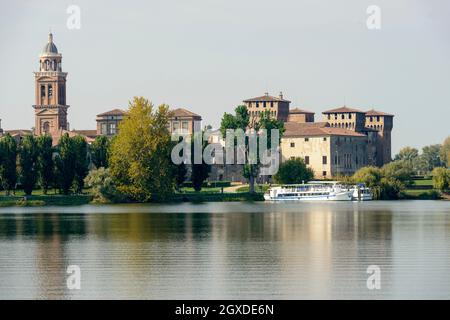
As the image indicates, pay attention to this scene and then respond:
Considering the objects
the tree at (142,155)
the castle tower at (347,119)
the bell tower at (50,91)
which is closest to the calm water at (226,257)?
the tree at (142,155)

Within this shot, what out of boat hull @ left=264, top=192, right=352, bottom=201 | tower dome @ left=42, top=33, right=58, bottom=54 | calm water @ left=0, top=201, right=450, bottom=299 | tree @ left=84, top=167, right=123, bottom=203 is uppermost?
tower dome @ left=42, top=33, right=58, bottom=54

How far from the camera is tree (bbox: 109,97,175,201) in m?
80.4

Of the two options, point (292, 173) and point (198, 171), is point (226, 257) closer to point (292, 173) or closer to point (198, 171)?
point (198, 171)

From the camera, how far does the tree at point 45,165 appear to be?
274 ft

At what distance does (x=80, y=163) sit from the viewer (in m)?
83.8

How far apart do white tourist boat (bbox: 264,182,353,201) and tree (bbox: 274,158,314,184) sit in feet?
5.22

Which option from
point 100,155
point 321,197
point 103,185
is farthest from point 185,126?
point 103,185

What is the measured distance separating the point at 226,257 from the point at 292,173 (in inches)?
2654

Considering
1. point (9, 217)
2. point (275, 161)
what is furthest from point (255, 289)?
point (275, 161)

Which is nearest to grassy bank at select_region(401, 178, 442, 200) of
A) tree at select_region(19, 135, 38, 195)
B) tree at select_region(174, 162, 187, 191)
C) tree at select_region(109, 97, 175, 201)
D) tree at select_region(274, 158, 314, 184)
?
tree at select_region(274, 158, 314, 184)

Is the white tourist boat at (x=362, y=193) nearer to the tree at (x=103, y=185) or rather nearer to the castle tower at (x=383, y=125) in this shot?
the tree at (x=103, y=185)

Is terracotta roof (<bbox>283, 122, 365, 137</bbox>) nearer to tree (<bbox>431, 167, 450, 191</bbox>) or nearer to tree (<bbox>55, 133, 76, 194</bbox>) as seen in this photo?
tree (<bbox>431, 167, 450, 191</bbox>)

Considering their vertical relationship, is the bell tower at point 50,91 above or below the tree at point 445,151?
above

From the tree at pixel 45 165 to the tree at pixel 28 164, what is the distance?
1.14 ft
